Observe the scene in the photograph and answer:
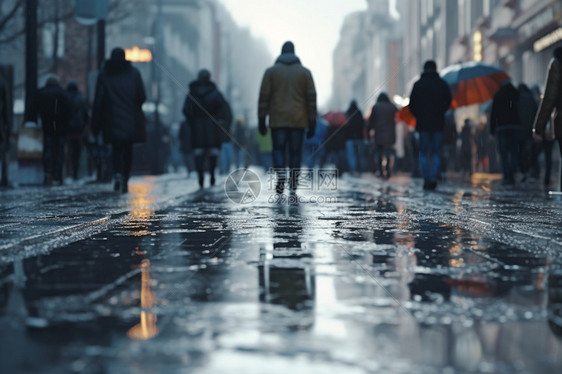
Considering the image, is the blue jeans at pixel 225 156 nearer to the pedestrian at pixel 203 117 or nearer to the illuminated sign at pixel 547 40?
the pedestrian at pixel 203 117

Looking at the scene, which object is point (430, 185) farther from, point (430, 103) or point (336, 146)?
point (336, 146)

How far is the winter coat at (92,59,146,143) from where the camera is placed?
1262 centimetres

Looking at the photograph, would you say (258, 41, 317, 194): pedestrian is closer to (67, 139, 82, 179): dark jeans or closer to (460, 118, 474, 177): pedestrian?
(67, 139, 82, 179): dark jeans

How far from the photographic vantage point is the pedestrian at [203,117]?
14.7 metres

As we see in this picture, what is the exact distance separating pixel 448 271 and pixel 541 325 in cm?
130

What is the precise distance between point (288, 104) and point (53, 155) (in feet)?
17.5

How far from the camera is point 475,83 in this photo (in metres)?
18.2

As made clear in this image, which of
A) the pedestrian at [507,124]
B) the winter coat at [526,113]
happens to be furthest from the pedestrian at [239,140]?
the pedestrian at [507,124]

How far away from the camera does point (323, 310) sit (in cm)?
326

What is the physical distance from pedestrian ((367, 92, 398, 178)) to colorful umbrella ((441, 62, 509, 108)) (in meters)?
1.84

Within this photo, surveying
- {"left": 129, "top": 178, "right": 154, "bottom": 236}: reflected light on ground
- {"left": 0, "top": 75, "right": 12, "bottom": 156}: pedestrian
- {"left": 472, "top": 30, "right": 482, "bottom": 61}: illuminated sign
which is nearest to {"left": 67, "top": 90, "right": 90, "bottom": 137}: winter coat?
{"left": 0, "top": 75, "right": 12, "bottom": 156}: pedestrian

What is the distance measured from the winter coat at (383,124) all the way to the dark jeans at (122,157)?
782cm

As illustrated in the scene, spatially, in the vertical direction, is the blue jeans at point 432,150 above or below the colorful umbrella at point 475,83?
below

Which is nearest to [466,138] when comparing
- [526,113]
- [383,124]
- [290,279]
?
[383,124]
